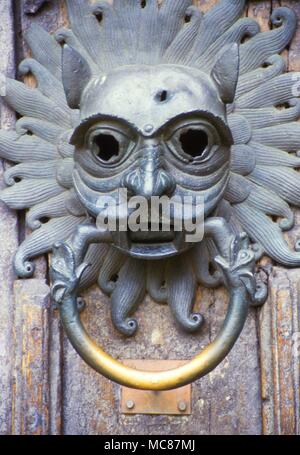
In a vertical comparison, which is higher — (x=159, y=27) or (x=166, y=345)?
(x=159, y=27)

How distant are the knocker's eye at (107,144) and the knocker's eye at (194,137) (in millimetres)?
55

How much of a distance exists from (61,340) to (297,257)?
1.04 feet

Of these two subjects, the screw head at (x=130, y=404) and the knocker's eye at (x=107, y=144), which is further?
the screw head at (x=130, y=404)

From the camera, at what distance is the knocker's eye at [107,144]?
1103mm

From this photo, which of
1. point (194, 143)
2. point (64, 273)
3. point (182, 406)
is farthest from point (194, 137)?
point (182, 406)

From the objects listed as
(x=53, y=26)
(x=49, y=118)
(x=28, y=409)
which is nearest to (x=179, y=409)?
(x=28, y=409)

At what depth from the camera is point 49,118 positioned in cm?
125

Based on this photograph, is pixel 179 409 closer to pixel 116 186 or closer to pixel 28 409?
pixel 28 409

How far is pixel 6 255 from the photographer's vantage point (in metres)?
1.24

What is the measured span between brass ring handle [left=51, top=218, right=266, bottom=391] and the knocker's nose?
8 cm

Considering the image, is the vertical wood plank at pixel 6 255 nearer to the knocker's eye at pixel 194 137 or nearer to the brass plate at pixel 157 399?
the brass plate at pixel 157 399

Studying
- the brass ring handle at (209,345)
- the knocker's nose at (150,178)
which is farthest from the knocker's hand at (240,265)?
the knocker's nose at (150,178)

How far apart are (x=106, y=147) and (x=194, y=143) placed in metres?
0.11

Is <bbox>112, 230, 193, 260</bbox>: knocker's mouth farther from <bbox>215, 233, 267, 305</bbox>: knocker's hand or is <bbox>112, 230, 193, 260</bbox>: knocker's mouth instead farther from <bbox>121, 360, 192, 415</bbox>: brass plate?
<bbox>121, 360, 192, 415</bbox>: brass plate
